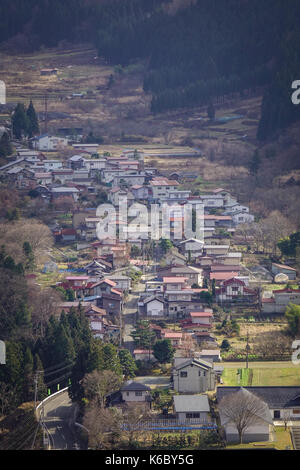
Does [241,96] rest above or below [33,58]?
below

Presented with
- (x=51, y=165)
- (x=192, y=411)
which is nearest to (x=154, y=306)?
(x=192, y=411)

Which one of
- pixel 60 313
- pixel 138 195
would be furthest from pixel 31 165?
pixel 60 313

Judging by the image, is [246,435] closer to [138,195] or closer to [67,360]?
[67,360]

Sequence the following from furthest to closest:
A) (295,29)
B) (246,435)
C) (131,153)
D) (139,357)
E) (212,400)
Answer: (295,29) → (131,153) → (139,357) → (212,400) → (246,435)

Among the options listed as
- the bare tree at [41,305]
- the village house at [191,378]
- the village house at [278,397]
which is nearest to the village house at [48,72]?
the bare tree at [41,305]

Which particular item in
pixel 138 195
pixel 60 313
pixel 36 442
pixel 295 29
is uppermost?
pixel 295 29

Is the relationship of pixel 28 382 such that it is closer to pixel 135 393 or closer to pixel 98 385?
pixel 98 385

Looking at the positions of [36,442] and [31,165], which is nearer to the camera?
[36,442]

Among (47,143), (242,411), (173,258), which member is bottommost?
(242,411)
